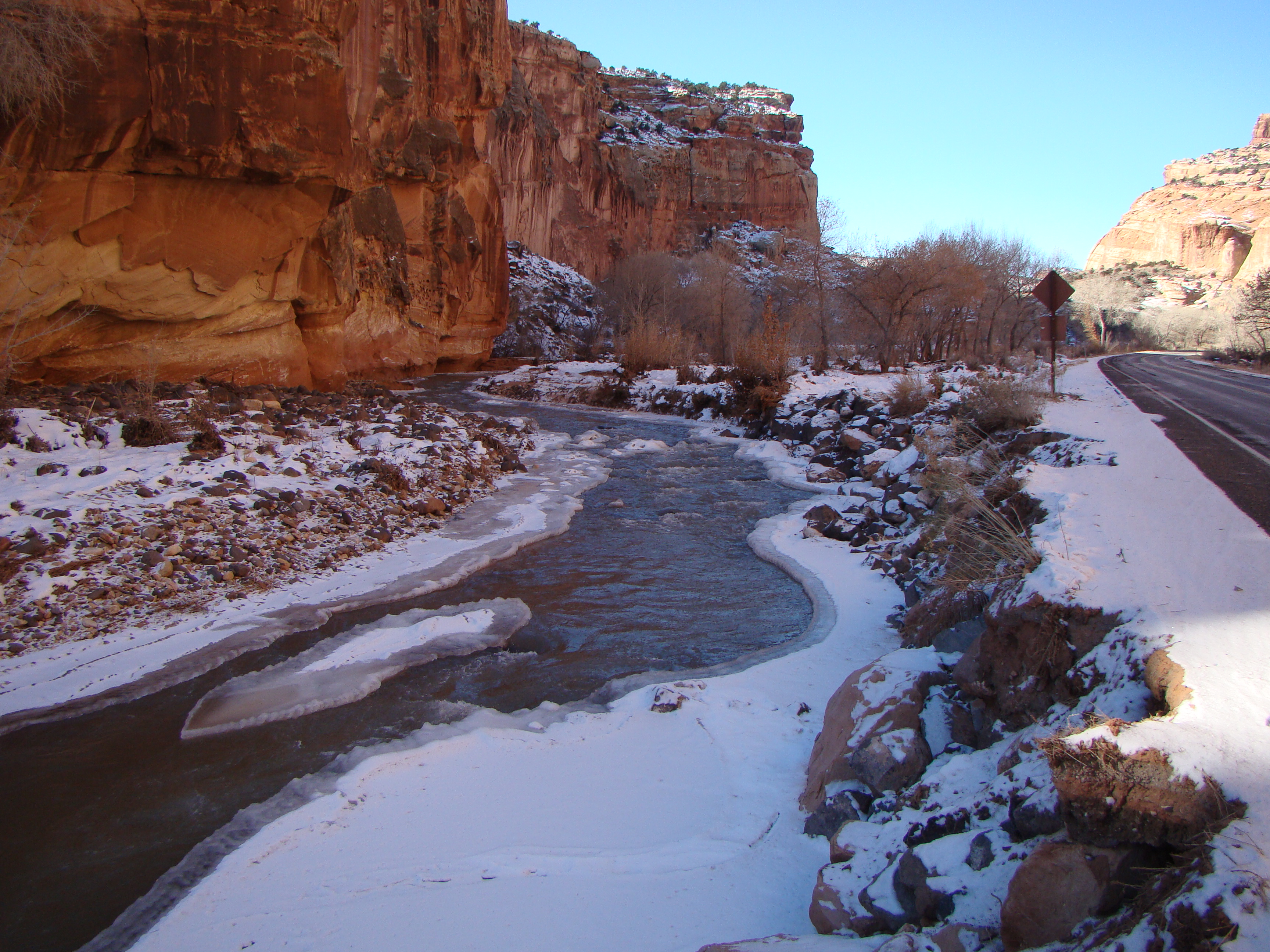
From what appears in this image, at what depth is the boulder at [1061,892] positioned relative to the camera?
2.51 m

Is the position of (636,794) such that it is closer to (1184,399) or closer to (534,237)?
(1184,399)

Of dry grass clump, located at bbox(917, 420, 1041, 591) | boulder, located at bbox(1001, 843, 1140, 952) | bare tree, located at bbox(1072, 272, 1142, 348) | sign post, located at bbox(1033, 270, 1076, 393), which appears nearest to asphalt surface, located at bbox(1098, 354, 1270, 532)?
dry grass clump, located at bbox(917, 420, 1041, 591)

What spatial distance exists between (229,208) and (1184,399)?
17777 mm

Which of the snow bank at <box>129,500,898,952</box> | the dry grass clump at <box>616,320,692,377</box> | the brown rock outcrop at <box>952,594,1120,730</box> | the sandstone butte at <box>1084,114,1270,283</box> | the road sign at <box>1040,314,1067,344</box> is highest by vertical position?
the sandstone butte at <box>1084,114,1270,283</box>

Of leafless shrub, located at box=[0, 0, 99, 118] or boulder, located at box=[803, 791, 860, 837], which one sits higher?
leafless shrub, located at box=[0, 0, 99, 118]

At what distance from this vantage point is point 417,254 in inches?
1179

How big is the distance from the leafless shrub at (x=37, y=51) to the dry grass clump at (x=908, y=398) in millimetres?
15581

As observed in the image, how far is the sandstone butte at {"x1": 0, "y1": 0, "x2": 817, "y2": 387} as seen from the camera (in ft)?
33.1

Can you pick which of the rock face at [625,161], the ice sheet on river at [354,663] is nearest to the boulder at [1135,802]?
the ice sheet on river at [354,663]

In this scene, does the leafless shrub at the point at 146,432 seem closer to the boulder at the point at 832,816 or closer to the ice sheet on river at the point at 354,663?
the ice sheet on river at the point at 354,663

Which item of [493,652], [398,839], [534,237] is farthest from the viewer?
[534,237]

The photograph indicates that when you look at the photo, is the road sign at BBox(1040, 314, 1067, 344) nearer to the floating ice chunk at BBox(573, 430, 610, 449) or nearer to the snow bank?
the floating ice chunk at BBox(573, 430, 610, 449)

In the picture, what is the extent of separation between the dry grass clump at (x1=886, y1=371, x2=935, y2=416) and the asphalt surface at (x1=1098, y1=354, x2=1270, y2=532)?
3907 mm

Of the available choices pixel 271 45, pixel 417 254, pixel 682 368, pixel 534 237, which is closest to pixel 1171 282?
pixel 534 237
